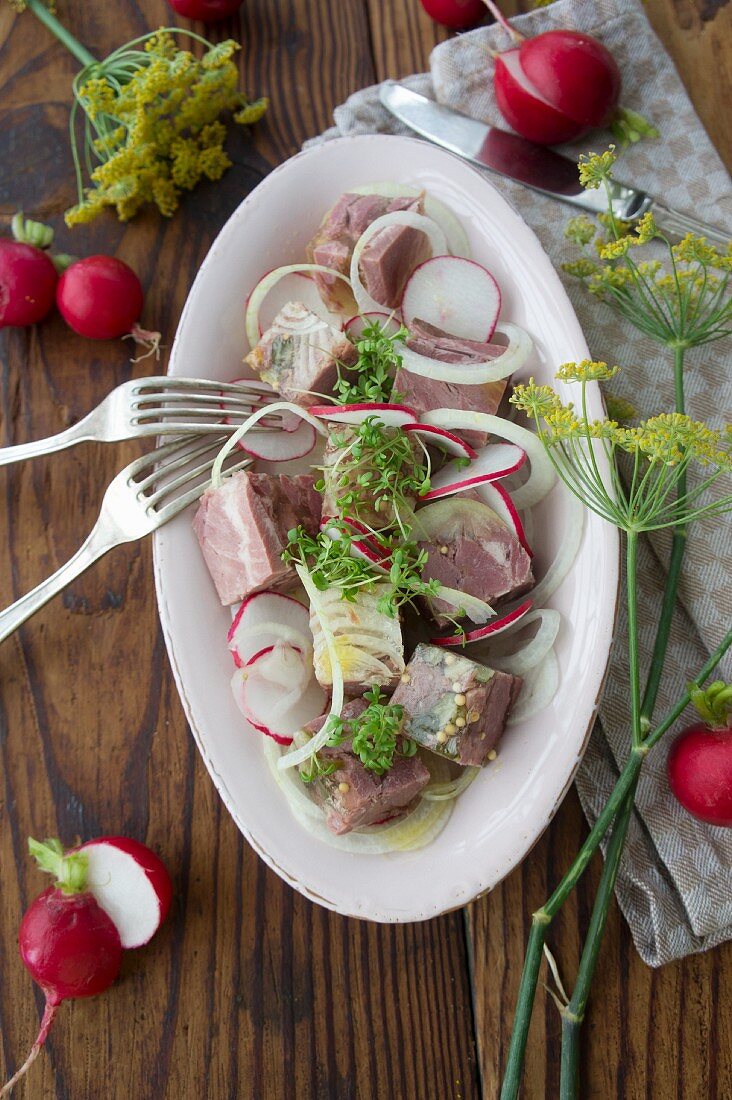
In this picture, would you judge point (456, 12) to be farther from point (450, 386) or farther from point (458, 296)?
point (450, 386)

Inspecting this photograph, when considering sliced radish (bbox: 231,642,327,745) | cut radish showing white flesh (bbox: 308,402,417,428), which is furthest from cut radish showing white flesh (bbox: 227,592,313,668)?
cut radish showing white flesh (bbox: 308,402,417,428)

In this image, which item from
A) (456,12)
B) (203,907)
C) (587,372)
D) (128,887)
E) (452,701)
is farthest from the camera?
(456,12)

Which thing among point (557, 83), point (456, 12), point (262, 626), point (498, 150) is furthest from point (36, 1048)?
point (456, 12)

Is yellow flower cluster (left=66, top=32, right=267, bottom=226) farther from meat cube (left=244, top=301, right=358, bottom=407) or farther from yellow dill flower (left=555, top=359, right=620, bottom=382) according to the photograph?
yellow dill flower (left=555, top=359, right=620, bottom=382)

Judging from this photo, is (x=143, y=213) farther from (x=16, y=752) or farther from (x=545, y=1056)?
(x=545, y=1056)

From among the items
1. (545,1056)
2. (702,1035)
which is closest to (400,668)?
(545,1056)

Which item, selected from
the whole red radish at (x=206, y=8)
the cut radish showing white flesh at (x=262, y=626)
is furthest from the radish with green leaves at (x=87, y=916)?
the whole red radish at (x=206, y=8)
